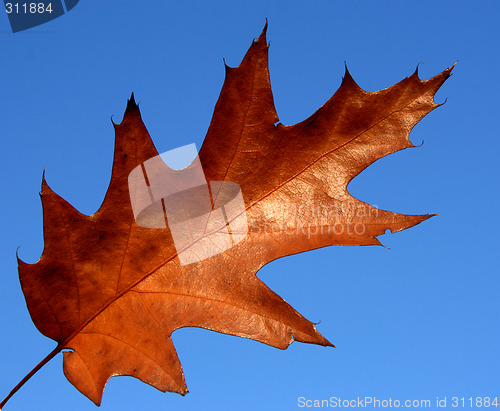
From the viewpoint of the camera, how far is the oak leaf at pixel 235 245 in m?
1.65

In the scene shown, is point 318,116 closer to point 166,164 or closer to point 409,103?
point 409,103

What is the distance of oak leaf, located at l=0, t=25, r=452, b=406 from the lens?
1651 millimetres

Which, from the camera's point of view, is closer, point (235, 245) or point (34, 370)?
point (34, 370)

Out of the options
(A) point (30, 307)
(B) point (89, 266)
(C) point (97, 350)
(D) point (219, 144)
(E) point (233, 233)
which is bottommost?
(C) point (97, 350)

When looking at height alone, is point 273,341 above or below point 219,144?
below

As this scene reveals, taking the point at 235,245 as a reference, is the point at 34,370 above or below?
below

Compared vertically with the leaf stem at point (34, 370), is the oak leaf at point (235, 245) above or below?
above

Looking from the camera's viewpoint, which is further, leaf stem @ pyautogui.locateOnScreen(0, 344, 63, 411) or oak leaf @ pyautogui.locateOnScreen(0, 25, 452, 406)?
oak leaf @ pyautogui.locateOnScreen(0, 25, 452, 406)

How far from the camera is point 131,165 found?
5.55ft

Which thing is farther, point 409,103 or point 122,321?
point 409,103

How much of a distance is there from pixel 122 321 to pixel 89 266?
0.21 metres

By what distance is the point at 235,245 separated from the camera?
177cm

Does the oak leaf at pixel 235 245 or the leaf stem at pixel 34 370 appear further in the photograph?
the oak leaf at pixel 235 245

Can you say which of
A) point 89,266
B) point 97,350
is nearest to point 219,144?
point 89,266
